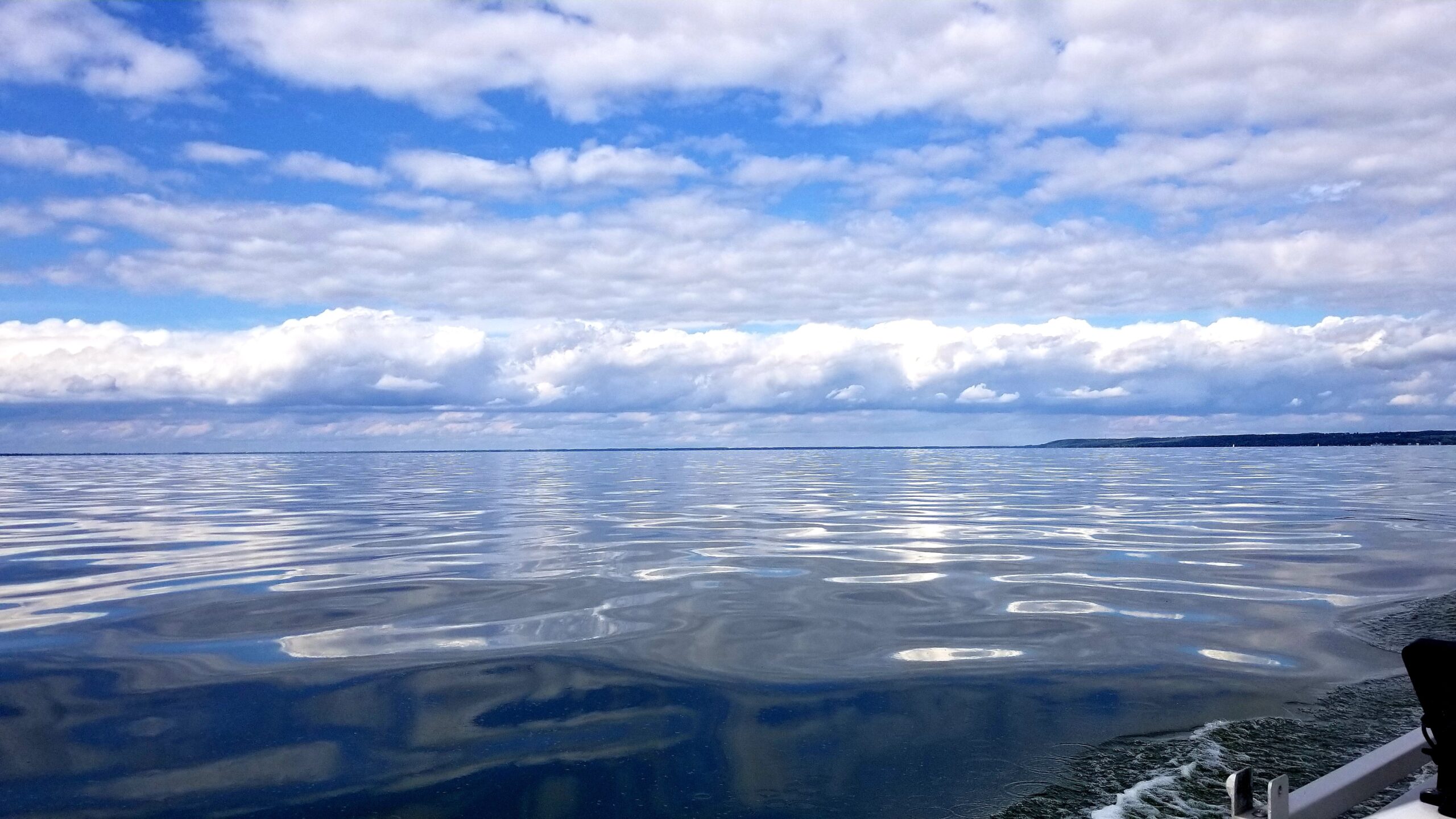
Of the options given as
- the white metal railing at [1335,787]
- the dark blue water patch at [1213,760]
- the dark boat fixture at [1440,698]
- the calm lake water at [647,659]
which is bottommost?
the calm lake water at [647,659]

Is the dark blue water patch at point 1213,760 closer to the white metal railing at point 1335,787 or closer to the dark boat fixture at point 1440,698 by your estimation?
the white metal railing at point 1335,787

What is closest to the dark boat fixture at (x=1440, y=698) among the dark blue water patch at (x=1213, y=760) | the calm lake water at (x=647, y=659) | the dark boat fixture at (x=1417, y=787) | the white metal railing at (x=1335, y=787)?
the dark boat fixture at (x=1417, y=787)

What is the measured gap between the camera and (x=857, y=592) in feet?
57.8

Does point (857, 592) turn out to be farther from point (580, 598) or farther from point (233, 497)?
point (233, 497)

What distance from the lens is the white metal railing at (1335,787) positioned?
227 inches

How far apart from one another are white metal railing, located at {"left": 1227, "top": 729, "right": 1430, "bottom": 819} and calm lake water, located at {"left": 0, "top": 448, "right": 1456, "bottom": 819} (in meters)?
2.30

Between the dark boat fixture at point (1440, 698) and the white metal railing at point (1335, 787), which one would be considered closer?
the dark boat fixture at point (1440, 698)

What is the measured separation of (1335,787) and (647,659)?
26.1 feet

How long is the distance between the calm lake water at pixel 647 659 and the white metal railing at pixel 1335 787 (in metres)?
2.30

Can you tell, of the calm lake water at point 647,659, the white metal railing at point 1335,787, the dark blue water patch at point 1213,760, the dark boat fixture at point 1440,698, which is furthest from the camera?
the calm lake water at point 647,659

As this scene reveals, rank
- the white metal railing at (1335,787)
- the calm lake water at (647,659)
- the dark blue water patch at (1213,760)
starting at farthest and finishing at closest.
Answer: the calm lake water at (647,659) → the dark blue water patch at (1213,760) → the white metal railing at (1335,787)

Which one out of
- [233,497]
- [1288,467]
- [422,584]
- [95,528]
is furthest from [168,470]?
[1288,467]

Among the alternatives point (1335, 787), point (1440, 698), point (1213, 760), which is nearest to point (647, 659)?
point (1213, 760)

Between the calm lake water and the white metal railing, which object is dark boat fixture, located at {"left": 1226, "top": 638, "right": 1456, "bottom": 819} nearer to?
the white metal railing
